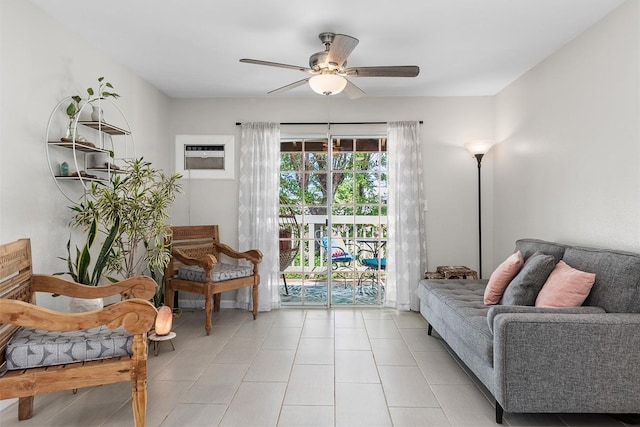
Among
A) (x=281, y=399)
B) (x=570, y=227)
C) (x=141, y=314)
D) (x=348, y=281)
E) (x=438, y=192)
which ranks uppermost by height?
(x=438, y=192)

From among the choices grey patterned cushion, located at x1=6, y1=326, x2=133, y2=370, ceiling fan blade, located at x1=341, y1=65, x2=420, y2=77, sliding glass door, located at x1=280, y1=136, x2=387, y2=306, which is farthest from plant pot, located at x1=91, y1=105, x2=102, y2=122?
sliding glass door, located at x1=280, y1=136, x2=387, y2=306

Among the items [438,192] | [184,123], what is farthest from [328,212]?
[184,123]

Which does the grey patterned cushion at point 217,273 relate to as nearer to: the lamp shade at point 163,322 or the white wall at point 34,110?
the lamp shade at point 163,322

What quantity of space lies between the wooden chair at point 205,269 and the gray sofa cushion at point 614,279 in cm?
305

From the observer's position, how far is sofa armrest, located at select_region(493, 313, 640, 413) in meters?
2.04

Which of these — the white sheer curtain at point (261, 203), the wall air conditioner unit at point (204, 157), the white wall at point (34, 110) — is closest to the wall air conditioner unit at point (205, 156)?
the wall air conditioner unit at point (204, 157)

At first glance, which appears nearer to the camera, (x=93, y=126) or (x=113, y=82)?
(x=93, y=126)

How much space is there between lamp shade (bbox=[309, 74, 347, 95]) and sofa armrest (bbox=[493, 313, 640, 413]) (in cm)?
194

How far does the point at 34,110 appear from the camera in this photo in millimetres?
2590

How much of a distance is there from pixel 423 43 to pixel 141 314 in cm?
291

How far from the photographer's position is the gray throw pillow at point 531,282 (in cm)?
266

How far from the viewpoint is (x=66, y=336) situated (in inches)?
79.9

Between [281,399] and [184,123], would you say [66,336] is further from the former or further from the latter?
[184,123]

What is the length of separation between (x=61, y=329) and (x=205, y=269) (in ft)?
6.55
